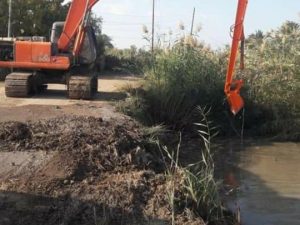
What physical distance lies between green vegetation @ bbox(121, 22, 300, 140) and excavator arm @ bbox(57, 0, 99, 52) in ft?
5.92

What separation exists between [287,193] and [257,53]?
7215 mm

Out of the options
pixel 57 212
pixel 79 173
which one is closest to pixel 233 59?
pixel 79 173

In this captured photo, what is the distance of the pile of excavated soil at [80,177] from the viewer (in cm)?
661

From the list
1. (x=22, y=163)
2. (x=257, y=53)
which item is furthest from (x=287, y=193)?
(x=257, y=53)

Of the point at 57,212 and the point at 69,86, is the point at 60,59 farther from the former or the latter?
the point at 57,212

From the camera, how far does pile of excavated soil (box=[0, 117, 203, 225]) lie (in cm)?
661

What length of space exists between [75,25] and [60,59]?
1007 mm

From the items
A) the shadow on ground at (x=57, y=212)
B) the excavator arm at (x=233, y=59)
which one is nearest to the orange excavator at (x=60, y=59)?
the excavator arm at (x=233, y=59)

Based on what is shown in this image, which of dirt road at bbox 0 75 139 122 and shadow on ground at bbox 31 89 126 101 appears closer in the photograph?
dirt road at bbox 0 75 139 122

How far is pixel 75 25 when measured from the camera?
620 inches

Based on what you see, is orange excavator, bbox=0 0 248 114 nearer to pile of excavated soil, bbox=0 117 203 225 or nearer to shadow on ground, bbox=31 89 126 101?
shadow on ground, bbox=31 89 126 101

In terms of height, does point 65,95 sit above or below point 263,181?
above

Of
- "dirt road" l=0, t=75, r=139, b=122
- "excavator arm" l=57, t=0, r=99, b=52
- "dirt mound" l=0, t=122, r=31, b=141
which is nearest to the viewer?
"dirt mound" l=0, t=122, r=31, b=141

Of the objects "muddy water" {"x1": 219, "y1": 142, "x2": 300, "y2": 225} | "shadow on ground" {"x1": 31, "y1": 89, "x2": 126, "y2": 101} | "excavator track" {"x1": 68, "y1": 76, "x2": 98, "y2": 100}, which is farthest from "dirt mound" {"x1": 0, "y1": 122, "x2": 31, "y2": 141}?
"shadow on ground" {"x1": 31, "y1": 89, "x2": 126, "y2": 101}
